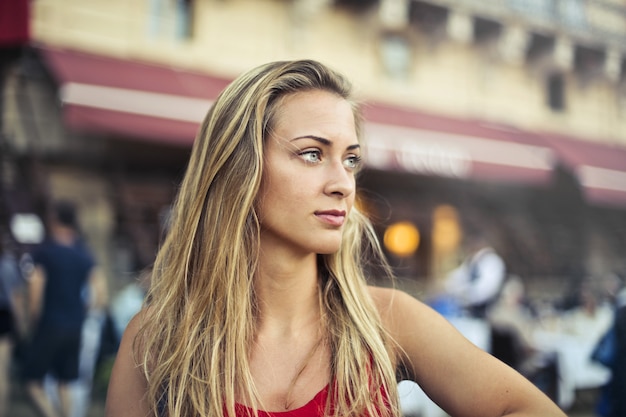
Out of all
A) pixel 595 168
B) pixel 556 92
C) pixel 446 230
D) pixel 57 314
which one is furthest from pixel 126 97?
pixel 556 92

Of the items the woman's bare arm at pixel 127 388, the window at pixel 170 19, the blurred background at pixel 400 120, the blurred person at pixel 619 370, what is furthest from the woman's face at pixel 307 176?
the window at pixel 170 19

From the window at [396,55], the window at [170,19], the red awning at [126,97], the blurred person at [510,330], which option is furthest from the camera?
the window at [396,55]

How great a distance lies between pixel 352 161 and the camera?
62.2 inches

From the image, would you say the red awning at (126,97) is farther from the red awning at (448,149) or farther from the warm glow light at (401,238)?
the warm glow light at (401,238)

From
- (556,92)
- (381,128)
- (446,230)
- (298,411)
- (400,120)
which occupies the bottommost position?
(298,411)

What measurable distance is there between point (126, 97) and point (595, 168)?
25.4 feet

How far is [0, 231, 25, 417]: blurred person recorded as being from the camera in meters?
4.39

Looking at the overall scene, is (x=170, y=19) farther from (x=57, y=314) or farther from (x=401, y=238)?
(x=57, y=314)

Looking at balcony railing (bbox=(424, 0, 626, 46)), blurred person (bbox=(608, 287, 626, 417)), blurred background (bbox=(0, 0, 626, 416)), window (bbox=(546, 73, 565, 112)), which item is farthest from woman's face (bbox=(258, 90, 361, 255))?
window (bbox=(546, 73, 565, 112))

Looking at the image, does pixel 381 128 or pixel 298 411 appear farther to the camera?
pixel 381 128

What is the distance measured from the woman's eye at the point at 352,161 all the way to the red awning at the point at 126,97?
5.22 m

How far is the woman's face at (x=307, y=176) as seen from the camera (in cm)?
146

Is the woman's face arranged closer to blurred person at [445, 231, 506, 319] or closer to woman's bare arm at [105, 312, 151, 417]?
woman's bare arm at [105, 312, 151, 417]

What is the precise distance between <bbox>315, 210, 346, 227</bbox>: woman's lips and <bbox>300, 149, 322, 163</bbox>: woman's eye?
131mm
